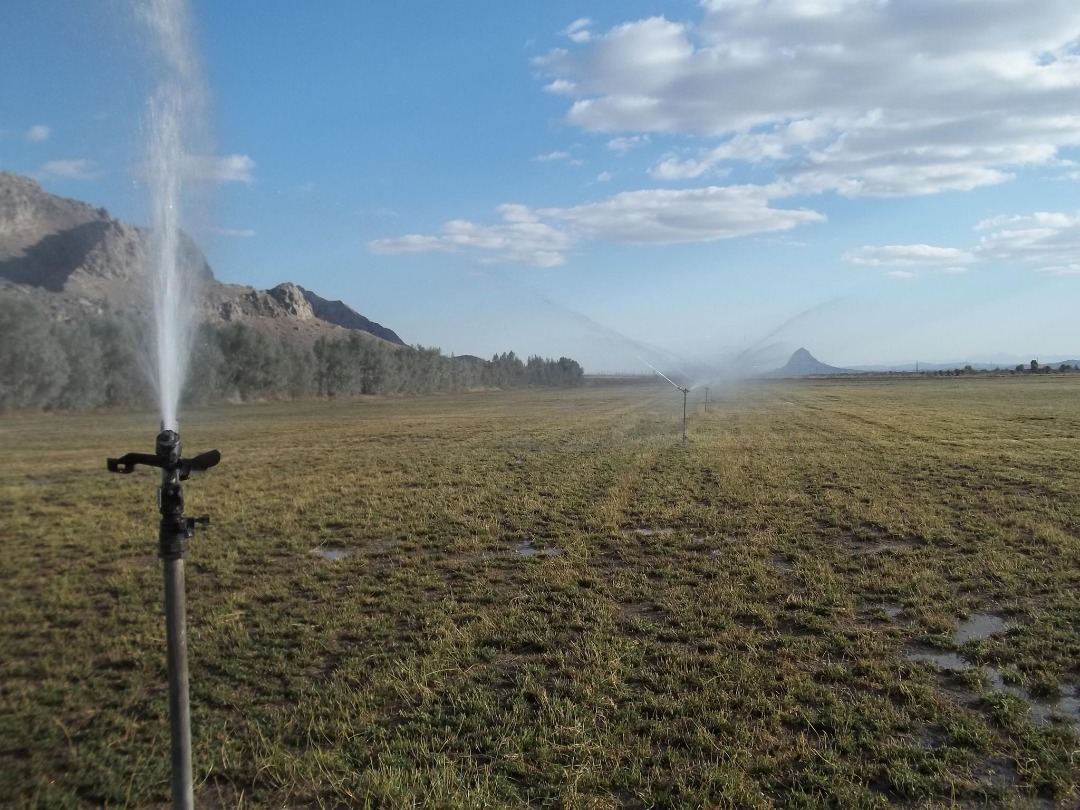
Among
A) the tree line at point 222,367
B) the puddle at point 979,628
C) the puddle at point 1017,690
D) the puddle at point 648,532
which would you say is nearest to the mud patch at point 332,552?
the tree line at point 222,367

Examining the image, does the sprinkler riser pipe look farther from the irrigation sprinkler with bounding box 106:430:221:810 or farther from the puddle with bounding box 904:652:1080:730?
the puddle with bounding box 904:652:1080:730

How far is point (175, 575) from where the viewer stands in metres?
3.44

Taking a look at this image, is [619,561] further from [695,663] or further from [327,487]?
[327,487]

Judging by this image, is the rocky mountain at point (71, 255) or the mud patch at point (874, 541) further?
the mud patch at point (874, 541)

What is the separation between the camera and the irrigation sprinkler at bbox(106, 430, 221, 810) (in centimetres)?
342

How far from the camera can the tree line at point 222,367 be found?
5523 mm

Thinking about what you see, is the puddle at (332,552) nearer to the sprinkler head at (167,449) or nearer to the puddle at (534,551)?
the puddle at (534,551)

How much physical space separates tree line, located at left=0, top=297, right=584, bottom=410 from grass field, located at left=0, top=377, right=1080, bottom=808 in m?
0.59

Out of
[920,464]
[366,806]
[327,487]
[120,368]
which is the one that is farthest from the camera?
[920,464]

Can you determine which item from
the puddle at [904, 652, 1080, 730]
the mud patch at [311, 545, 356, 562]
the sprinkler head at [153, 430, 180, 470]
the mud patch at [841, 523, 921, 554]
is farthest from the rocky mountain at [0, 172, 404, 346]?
the mud patch at [841, 523, 921, 554]

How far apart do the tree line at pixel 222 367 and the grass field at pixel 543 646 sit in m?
0.59

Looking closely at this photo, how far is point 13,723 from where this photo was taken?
197 inches

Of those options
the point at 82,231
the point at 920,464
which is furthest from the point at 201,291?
the point at 920,464

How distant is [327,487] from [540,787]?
1333 cm
